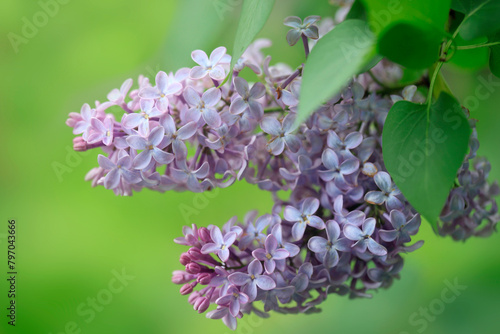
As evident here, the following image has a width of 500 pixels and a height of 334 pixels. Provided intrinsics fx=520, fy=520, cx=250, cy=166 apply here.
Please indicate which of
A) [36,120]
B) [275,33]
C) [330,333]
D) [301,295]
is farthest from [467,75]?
[36,120]

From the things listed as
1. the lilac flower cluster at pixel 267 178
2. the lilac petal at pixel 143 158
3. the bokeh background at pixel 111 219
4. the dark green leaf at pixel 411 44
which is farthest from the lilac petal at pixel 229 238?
the bokeh background at pixel 111 219

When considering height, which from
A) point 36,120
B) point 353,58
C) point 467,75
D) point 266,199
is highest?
point 353,58

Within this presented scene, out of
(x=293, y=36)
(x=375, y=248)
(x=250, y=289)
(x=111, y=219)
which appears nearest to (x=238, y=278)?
(x=250, y=289)

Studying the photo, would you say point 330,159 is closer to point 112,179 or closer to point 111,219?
point 112,179

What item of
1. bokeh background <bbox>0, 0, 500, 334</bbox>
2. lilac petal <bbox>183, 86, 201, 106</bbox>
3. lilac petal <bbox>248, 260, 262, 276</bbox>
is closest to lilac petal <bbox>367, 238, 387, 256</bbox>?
lilac petal <bbox>248, 260, 262, 276</bbox>

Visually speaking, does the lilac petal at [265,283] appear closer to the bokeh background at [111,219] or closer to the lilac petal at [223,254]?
the lilac petal at [223,254]

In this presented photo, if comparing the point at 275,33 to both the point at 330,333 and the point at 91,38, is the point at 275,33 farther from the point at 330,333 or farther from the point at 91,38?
the point at 330,333
